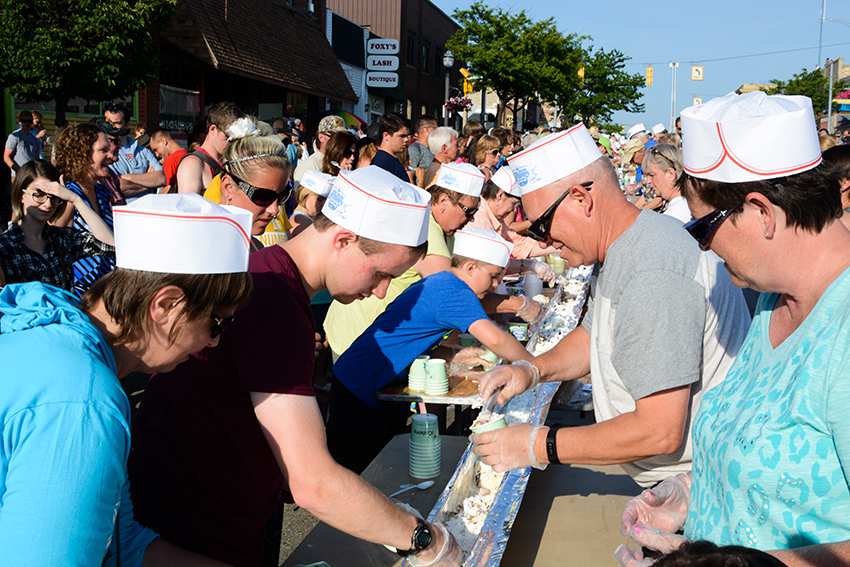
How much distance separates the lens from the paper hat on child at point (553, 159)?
2354 millimetres

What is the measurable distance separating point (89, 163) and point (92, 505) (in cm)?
426

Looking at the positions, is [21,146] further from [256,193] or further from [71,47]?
[256,193]

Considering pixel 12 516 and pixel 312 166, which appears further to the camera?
pixel 312 166

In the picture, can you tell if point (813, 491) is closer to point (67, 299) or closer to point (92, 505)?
point (92, 505)

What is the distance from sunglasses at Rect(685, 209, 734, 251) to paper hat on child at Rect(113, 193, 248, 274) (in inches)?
45.4

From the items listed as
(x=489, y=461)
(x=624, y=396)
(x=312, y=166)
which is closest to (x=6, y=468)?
(x=489, y=461)

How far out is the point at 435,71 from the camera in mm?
37688

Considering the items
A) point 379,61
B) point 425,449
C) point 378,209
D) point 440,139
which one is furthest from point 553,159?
point 379,61

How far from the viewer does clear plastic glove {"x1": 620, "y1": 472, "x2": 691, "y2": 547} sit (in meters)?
1.97

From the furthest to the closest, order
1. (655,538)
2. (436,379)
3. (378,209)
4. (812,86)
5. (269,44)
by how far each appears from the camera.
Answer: (812,86), (269,44), (436,379), (378,209), (655,538)

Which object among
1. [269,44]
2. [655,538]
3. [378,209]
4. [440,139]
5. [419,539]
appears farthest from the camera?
[269,44]

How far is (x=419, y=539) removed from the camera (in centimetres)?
194

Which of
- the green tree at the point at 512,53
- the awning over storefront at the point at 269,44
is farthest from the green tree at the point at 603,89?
the awning over storefront at the point at 269,44

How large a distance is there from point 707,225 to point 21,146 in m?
10.9
